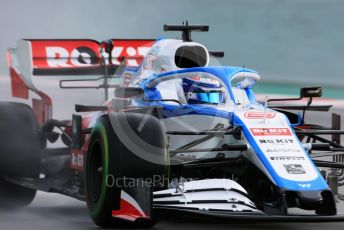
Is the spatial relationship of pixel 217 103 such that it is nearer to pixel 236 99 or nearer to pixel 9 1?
pixel 236 99

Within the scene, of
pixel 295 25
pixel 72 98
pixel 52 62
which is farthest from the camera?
pixel 295 25

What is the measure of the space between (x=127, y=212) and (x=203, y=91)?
1.84m

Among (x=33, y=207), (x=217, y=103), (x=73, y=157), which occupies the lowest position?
(x=33, y=207)

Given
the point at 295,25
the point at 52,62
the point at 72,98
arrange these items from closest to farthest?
the point at 52,62, the point at 72,98, the point at 295,25

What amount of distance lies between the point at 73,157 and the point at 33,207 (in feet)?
3.72

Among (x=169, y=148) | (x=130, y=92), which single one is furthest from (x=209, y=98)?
(x=130, y=92)

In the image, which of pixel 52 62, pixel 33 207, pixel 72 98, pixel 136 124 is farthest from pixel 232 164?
pixel 72 98

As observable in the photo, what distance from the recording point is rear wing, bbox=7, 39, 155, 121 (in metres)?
9.53

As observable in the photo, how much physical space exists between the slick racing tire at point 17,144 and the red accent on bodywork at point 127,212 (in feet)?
6.95

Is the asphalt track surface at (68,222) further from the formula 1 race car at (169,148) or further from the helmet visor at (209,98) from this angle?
the helmet visor at (209,98)

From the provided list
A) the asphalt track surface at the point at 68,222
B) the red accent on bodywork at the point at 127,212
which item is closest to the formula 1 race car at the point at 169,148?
the red accent on bodywork at the point at 127,212

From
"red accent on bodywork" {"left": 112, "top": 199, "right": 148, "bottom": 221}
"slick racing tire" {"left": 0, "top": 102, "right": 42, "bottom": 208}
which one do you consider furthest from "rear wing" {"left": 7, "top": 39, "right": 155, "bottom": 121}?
"red accent on bodywork" {"left": 112, "top": 199, "right": 148, "bottom": 221}

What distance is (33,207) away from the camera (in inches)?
350

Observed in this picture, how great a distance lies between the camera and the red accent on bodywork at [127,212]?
21.3 feet
